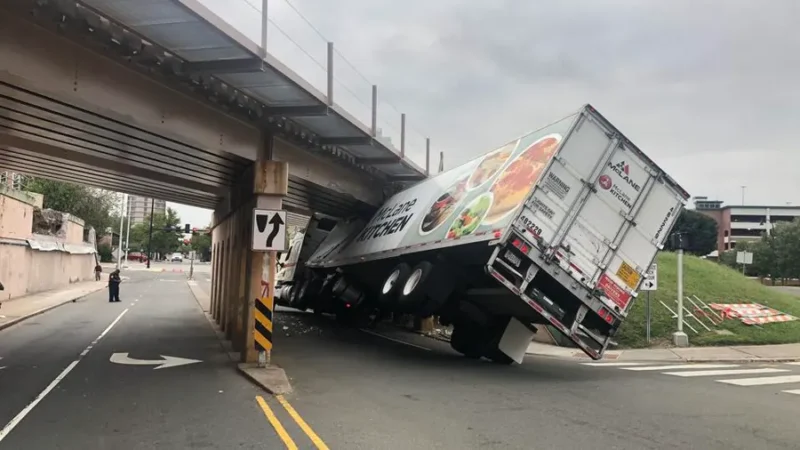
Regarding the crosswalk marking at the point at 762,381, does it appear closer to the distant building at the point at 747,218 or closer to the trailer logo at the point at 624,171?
Result: the trailer logo at the point at 624,171

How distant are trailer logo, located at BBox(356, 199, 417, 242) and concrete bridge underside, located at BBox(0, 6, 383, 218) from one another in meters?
1.01

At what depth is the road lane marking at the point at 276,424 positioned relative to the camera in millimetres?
6512

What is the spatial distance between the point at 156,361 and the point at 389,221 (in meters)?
7.03

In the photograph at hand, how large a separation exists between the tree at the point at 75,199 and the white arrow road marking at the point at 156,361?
150 feet

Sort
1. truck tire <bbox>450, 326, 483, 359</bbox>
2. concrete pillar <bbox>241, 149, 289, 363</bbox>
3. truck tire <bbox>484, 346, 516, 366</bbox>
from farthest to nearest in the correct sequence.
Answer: truck tire <bbox>450, 326, 483, 359</bbox>, truck tire <bbox>484, 346, 516, 366</bbox>, concrete pillar <bbox>241, 149, 289, 363</bbox>

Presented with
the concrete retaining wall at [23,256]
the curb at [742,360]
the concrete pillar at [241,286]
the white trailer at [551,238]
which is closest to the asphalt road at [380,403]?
the concrete pillar at [241,286]

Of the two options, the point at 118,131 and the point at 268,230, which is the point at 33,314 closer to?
the point at 118,131

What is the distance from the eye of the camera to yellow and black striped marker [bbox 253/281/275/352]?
1195 centimetres

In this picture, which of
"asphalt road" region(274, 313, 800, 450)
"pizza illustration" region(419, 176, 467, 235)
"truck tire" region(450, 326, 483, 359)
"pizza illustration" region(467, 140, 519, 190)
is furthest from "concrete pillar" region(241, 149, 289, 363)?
"truck tire" region(450, 326, 483, 359)

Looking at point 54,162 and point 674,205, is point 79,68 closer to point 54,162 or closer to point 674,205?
point 54,162

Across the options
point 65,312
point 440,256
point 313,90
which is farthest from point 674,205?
point 65,312

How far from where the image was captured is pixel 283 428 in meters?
7.23

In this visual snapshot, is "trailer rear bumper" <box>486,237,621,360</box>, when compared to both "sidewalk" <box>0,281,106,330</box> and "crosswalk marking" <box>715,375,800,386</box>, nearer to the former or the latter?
"crosswalk marking" <box>715,375,800,386</box>

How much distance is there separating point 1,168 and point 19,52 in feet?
32.9
